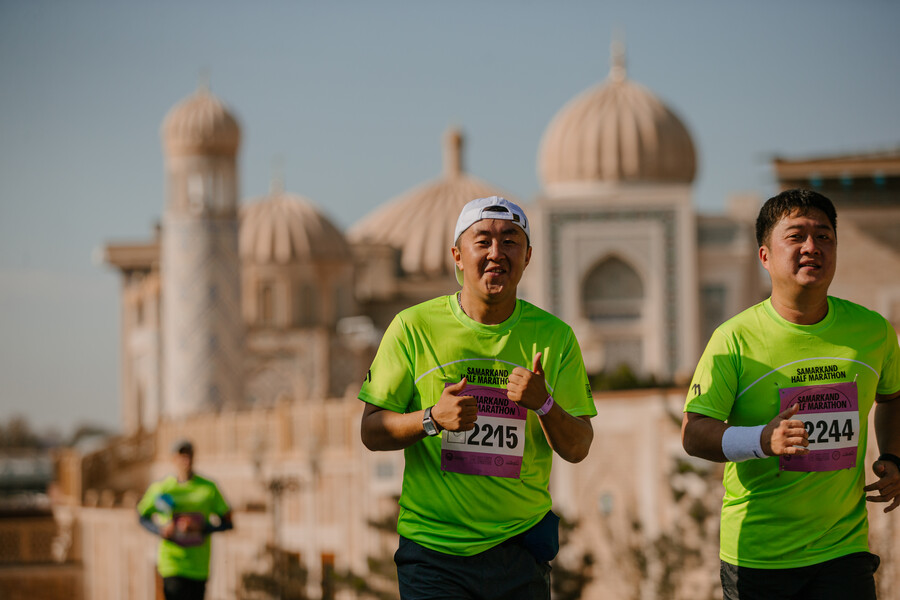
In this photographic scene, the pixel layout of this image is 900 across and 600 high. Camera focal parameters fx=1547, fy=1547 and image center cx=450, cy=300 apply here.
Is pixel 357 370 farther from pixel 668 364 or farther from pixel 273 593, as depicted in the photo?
pixel 273 593

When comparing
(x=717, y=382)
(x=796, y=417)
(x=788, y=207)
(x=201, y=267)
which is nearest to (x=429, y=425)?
(x=717, y=382)

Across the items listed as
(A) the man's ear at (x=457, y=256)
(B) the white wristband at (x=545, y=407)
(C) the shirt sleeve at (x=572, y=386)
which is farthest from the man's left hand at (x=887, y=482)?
(A) the man's ear at (x=457, y=256)

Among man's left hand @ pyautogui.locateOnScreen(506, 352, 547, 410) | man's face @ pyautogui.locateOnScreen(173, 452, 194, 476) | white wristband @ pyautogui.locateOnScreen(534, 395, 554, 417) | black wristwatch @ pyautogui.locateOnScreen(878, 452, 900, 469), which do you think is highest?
man's left hand @ pyautogui.locateOnScreen(506, 352, 547, 410)

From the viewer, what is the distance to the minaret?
30.7 metres

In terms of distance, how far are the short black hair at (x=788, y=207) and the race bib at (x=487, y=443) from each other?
710 millimetres

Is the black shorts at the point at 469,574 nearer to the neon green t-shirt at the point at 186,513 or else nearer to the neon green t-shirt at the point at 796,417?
the neon green t-shirt at the point at 796,417

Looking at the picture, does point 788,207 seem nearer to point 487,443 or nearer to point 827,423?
point 827,423

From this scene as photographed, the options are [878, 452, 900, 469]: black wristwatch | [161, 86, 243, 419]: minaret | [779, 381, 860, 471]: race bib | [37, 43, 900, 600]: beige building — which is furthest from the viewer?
[161, 86, 243, 419]: minaret

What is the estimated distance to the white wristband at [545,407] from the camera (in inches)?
131

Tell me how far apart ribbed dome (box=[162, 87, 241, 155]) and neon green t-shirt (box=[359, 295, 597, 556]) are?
29277 mm

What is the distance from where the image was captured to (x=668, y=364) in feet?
99.9

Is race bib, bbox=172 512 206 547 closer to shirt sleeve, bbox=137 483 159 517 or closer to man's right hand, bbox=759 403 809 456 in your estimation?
shirt sleeve, bbox=137 483 159 517

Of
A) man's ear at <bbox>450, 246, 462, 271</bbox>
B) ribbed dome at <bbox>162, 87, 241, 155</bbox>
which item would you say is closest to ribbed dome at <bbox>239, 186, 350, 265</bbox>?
ribbed dome at <bbox>162, 87, 241, 155</bbox>

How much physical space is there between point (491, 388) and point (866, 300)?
1798cm
